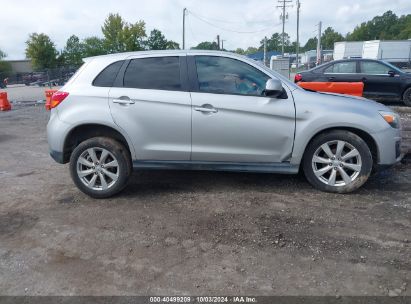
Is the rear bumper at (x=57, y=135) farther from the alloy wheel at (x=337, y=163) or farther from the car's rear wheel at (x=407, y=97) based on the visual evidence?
the car's rear wheel at (x=407, y=97)

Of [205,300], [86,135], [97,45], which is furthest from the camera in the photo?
[97,45]

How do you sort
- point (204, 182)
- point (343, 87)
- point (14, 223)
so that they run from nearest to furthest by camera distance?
point (14, 223) < point (204, 182) < point (343, 87)

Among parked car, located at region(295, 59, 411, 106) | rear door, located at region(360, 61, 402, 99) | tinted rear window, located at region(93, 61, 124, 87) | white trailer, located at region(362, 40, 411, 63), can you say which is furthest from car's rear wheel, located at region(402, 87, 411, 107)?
white trailer, located at region(362, 40, 411, 63)

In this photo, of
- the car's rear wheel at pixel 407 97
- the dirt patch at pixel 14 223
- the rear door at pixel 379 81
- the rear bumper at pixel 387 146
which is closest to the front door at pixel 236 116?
the rear bumper at pixel 387 146

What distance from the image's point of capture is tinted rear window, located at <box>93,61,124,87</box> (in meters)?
4.39

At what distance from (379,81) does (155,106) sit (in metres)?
9.49

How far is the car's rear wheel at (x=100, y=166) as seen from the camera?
438 cm

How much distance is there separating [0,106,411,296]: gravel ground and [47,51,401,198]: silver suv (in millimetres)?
390

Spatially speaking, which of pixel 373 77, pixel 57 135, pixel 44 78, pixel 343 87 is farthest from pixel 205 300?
pixel 44 78

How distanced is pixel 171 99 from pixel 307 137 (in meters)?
1.69

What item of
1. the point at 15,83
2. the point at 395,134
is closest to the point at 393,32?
the point at 15,83

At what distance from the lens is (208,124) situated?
4.24 metres

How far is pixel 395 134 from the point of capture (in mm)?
4305

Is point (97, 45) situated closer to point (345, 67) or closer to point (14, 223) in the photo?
point (345, 67)
